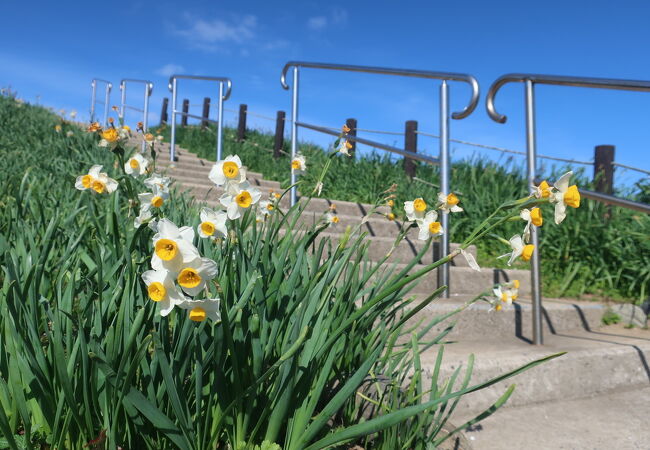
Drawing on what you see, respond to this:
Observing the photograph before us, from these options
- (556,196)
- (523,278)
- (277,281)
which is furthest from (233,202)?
(523,278)

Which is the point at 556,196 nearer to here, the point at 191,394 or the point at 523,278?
the point at 191,394

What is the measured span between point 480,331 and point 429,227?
5.63ft

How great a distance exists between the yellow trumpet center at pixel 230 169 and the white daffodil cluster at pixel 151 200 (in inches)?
6.9

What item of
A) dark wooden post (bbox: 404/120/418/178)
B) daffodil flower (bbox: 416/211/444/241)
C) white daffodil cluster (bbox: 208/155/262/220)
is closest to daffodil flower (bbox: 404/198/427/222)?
daffodil flower (bbox: 416/211/444/241)

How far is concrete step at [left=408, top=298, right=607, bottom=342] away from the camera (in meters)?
2.58

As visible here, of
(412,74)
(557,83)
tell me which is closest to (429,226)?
(557,83)

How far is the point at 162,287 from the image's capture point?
72 cm

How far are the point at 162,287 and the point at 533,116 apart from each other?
2464 mm

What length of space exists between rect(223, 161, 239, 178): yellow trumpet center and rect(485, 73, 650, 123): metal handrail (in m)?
2.07

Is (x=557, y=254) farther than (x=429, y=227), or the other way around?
(x=557, y=254)

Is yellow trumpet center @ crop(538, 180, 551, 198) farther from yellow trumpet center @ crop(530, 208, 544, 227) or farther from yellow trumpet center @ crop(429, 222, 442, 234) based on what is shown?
yellow trumpet center @ crop(429, 222, 442, 234)

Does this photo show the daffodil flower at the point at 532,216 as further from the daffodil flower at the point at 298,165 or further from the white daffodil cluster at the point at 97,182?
the white daffodil cluster at the point at 97,182

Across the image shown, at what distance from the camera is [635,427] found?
187 centimetres

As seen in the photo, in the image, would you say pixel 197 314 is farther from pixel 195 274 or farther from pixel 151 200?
pixel 151 200
